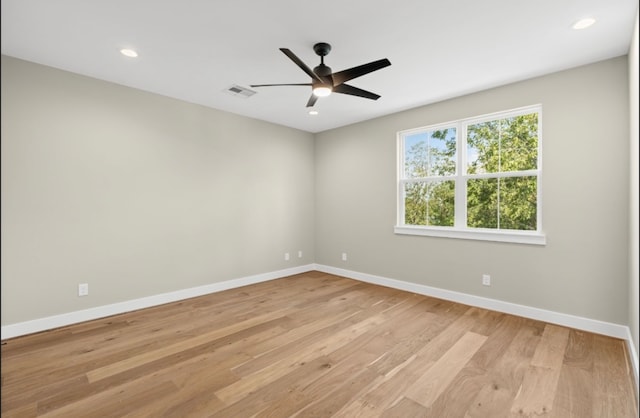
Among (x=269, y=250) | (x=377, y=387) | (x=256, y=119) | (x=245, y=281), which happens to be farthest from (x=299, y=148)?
(x=377, y=387)

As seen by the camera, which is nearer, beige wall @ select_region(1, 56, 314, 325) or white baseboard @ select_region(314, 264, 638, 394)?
white baseboard @ select_region(314, 264, 638, 394)

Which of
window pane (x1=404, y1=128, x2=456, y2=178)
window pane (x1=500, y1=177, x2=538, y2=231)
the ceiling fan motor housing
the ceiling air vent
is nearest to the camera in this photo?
the ceiling fan motor housing

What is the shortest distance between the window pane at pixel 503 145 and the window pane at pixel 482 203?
0.51ft

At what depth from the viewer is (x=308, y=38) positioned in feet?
9.56

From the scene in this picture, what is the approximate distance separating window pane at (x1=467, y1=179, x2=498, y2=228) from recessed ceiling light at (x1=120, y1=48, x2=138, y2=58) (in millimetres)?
3936

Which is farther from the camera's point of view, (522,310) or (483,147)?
(483,147)

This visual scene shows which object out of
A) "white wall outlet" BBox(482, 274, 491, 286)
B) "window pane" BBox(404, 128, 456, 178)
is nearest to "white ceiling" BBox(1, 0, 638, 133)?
"window pane" BBox(404, 128, 456, 178)

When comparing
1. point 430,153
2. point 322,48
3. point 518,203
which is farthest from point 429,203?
point 322,48

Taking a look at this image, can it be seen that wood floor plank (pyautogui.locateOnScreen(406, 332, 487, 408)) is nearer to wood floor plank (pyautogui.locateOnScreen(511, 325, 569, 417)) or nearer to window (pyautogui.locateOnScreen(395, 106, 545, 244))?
wood floor plank (pyautogui.locateOnScreen(511, 325, 569, 417))

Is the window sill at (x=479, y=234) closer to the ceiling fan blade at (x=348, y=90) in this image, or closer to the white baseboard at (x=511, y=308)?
the white baseboard at (x=511, y=308)

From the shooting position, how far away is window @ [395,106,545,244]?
3764 millimetres

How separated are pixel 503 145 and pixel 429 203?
45.6 inches

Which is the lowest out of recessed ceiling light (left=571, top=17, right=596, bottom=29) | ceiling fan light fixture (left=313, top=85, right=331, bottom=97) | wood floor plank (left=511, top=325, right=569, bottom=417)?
wood floor plank (left=511, top=325, right=569, bottom=417)

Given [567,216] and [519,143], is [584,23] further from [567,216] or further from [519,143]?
[567,216]
